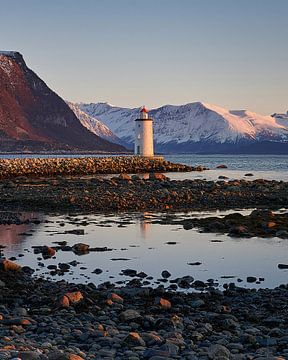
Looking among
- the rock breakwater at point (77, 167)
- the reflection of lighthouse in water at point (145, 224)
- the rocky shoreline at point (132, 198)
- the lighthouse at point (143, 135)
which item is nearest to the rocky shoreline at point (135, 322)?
the reflection of lighthouse in water at point (145, 224)

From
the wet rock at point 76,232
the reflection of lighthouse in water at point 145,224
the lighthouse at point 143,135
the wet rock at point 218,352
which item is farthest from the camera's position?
the lighthouse at point 143,135

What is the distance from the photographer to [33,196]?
97.2 ft

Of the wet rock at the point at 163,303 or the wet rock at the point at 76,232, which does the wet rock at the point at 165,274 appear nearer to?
the wet rock at the point at 163,303

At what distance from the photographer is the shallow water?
45.3ft

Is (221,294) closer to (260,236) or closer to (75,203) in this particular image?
(260,236)

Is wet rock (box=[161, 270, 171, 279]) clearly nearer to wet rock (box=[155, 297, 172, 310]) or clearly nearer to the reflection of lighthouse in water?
wet rock (box=[155, 297, 172, 310])

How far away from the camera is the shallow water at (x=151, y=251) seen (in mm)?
13820

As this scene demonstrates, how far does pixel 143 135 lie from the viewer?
244 ft

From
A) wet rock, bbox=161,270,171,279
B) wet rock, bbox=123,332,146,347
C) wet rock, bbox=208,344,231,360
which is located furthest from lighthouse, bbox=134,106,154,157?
wet rock, bbox=208,344,231,360

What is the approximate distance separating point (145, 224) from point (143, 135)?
5302 cm

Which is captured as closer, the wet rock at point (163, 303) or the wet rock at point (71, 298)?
the wet rock at point (71, 298)

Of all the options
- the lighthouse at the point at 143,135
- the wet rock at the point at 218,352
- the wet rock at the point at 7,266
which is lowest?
the wet rock at the point at 218,352

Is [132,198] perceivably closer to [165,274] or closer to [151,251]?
[151,251]

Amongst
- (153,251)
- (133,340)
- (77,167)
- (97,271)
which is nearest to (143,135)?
(77,167)
